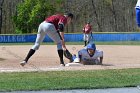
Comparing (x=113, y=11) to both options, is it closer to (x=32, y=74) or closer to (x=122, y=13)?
(x=122, y=13)

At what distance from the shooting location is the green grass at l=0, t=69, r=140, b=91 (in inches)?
323

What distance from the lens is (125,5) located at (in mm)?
53312

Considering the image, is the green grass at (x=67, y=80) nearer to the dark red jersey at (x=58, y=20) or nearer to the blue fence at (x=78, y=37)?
the dark red jersey at (x=58, y=20)

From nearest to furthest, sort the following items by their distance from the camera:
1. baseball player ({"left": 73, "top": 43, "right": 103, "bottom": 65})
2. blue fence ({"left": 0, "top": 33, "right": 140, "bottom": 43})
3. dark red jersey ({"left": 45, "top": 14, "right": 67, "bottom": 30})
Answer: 1. dark red jersey ({"left": 45, "top": 14, "right": 67, "bottom": 30})
2. baseball player ({"left": 73, "top": 43, "right": 103, "bottom": 65})
3. blue fence ({"left": 0, "top": 33, "right": 140, "bottom": 43})

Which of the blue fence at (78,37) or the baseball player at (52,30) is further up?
the baseball player at (52,30)

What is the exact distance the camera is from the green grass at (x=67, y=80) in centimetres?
821

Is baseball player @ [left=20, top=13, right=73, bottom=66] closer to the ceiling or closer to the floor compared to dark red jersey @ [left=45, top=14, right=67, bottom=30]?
closer to the floor

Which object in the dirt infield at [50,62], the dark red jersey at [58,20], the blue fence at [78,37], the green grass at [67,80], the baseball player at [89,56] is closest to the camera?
the green grass at [67,80]

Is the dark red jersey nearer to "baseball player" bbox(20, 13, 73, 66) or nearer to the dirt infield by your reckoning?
"baseball player" bbox(20, 13, 73, 66)

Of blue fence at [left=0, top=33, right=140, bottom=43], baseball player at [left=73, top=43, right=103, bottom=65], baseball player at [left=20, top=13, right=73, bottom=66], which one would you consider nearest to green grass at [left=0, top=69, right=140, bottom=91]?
baseball player at [left=20, top=13, right=73, bottom=66]

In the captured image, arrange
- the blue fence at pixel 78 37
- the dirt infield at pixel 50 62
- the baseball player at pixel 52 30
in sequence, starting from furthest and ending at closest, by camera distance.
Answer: the blue fence at pixel 78 37
the baseball player at pixel 52 30
the dirt infield at pixel 50 62

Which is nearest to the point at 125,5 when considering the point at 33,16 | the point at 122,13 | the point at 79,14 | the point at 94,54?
the point at 122,13

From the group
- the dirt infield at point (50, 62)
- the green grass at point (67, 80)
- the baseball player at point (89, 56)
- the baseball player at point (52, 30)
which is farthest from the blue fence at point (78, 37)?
the green grass at point (67, 80)

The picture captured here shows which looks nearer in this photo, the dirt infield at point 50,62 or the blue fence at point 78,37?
A: the dirt infield at point 50,62
